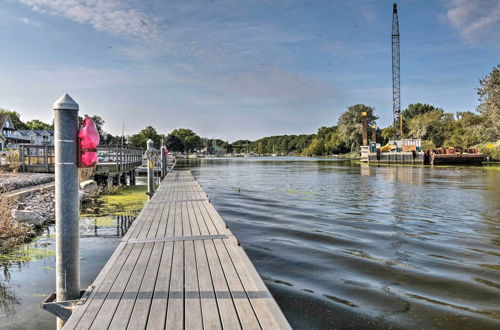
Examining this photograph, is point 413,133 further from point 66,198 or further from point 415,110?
point 66,198

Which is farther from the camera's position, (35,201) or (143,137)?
(143,137)

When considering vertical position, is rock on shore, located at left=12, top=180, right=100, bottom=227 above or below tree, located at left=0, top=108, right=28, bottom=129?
below

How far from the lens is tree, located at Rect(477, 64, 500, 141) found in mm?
46312

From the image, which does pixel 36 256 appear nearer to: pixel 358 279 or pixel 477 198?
pixel 358 279

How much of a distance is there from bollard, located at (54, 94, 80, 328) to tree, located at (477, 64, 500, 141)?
53.2 meters

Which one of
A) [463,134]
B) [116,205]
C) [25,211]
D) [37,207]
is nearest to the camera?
[25,211]

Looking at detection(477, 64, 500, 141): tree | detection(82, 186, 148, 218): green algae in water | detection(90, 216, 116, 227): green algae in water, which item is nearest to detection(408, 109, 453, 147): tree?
detection(477, 64, 500, 141): tree

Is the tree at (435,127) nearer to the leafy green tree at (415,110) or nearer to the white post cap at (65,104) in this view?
the leafy green tree at (415,110)

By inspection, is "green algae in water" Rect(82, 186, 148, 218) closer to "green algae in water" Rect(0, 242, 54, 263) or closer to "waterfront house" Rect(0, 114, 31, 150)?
"green algae in water" Rect(0, 242, 54, 263)

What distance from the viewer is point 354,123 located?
10394 cm

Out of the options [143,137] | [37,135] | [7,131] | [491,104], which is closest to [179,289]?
[491,104]

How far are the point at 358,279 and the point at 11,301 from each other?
506 cm

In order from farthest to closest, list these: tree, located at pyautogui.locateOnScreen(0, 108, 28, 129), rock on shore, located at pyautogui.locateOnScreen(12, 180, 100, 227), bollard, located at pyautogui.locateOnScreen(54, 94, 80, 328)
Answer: tree, located at pyautogui.locateOnScreen(0, 108, 28, 129) < rock on shore, located at pyautogui.locateOnScreen(12, 180, 100, 227) < bollard, located at pyautogui.locateOnScreen(54, 94, 80, 328)

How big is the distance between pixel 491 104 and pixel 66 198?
54.4 m
